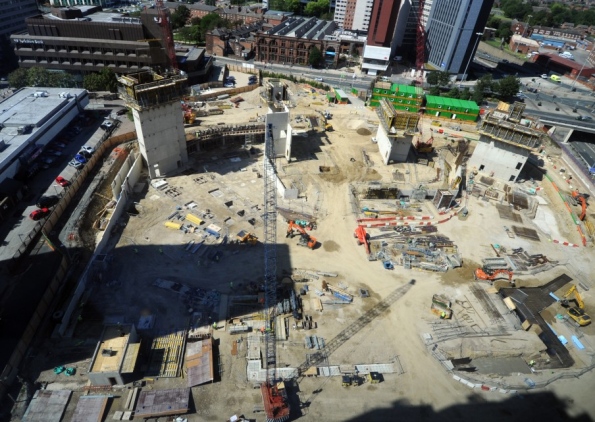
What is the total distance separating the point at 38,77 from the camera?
85.2 metres

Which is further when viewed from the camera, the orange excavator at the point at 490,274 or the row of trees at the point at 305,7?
the row of trees at the point at 305,7

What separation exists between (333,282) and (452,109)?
2787 inches

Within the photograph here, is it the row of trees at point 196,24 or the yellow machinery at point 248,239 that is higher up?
the row of trees at point 196,24

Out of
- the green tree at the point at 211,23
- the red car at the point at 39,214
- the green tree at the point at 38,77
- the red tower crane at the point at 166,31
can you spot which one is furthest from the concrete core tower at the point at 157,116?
the green tree at the point at 211,23

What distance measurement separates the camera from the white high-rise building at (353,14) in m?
156

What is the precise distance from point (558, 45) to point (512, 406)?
200 m

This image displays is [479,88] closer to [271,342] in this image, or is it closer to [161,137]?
[161,137]

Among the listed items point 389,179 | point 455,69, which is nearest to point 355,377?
point 389,179

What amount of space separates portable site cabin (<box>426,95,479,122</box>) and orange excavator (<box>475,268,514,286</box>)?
58046 mm

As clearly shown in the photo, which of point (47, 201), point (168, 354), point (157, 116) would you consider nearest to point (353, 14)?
point (157, 116)

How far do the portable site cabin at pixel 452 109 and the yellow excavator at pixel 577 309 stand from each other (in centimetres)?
5974

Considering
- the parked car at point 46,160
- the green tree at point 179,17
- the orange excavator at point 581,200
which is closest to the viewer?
the orange excavator at point 581,200

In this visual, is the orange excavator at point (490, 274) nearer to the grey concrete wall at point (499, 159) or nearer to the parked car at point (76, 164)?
the grey concrete wall at point (499, 159)

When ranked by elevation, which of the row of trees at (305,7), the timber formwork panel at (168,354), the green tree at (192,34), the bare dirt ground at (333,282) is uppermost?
the row of trees at (305,7)
